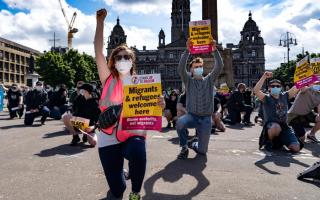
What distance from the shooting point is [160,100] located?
157 inches

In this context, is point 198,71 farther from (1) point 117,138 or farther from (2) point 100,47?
(1) point 117,138

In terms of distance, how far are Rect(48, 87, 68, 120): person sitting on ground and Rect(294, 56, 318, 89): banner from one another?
9.30 m

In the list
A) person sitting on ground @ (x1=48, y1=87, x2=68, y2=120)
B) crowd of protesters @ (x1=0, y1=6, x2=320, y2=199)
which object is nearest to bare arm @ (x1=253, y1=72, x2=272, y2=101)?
crowd of protesters @ (x1=0, y1=6, x2=320, y2=199)

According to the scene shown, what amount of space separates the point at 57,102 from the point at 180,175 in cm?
1071

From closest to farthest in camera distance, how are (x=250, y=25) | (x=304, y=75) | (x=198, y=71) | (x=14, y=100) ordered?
(x=198, y=71), (x=304, y=75), (x=14, y=100), (x=250, y=25)

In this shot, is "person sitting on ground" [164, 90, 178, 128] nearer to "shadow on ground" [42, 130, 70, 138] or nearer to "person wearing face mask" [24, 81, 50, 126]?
"shadow on ground" [42, 130, 70, 138]

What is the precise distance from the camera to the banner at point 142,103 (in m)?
3.83

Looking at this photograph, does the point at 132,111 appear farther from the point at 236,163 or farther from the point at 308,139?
the point at 308,139

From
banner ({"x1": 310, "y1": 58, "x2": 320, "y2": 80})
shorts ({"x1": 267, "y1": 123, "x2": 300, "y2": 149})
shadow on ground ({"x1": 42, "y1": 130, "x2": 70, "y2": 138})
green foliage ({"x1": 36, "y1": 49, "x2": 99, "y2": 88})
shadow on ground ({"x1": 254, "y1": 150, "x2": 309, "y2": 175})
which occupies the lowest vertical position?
shadow on ground ({"x1": 254, "y1": 150, "x2": 309, "y2": 175})

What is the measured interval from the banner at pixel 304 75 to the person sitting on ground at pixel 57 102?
30.5 ft

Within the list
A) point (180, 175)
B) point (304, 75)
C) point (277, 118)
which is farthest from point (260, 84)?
point (180, 175)

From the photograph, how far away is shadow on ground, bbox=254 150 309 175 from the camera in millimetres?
5906

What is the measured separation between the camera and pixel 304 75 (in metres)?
8.60

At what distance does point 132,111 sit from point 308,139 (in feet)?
24.1
